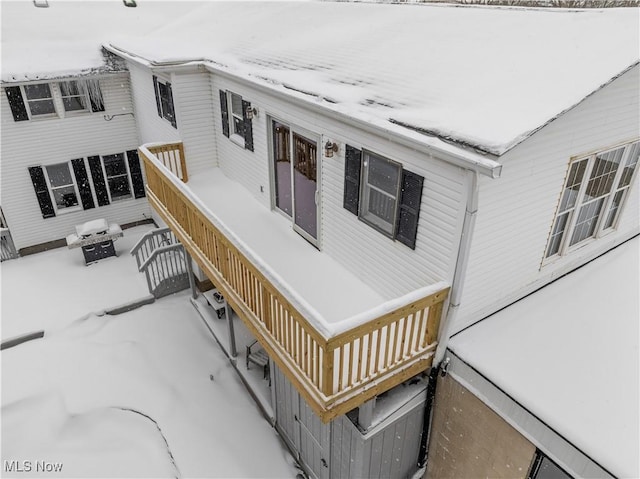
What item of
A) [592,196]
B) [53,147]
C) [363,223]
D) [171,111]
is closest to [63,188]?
[53,147]

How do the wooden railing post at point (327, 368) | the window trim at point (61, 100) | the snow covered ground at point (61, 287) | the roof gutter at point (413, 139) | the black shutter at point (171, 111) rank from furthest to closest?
the window trim at point (61, 100) < the snow covered ground at point (61, 287) < the black shutter at point (171, 111) < the wooden railing post at point (327, 368) < the roof gutter at point (413, 139)

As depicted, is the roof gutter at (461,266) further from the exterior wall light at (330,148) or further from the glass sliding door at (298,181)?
the glass sliding door at (298,181)

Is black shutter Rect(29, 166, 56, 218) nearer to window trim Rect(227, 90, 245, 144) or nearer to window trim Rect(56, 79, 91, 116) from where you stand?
window trim Rect(56, 79, 91, 116)

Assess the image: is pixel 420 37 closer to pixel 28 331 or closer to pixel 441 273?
pixel 441 273

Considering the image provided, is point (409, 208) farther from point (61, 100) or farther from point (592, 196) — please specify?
point (61, 100)

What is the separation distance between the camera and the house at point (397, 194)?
198 inches

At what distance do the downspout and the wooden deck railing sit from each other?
0.12m

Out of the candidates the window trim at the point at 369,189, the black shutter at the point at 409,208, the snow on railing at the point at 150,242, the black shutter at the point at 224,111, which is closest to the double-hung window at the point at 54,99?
the snow on railing at the point at 150,242

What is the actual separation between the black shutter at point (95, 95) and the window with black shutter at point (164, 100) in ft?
10.6

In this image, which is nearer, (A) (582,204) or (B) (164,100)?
(A) (582,204)

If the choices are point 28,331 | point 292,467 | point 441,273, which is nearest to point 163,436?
point 292,467

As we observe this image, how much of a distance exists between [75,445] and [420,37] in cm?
975

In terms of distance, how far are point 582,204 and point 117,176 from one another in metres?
14.1

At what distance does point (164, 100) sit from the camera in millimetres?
11398
